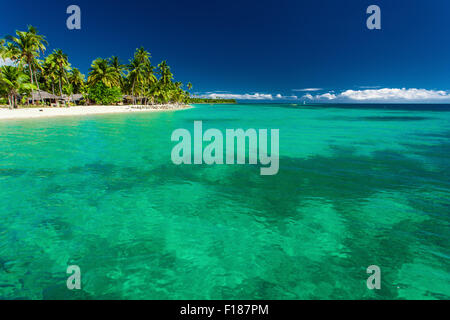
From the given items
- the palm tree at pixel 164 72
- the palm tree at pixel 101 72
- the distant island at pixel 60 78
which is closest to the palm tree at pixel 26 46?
the distant island at pixel 60 78

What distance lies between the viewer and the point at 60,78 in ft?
172

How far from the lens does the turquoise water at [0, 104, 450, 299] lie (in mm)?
3723

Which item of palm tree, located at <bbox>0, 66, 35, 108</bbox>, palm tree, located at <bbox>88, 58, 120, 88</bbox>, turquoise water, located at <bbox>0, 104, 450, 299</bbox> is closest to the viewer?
turquoise water, located at <bbox>0, 104, 450, 299</bbox>

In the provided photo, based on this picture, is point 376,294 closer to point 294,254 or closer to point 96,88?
point 294,254

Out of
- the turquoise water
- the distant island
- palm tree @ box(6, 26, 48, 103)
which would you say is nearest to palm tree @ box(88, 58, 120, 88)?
the distant island

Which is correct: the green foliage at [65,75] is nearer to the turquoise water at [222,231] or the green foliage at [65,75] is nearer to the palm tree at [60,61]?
the palm tree at [60,61]

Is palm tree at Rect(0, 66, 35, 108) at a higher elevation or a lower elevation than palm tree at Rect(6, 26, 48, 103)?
lower

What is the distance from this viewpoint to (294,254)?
4426 millimetres

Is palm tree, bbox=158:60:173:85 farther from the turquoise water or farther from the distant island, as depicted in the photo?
the turquoise water

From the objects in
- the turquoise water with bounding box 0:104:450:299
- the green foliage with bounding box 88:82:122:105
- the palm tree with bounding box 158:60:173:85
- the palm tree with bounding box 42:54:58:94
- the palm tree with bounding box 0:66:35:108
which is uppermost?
the palm tree with bounding box 158:60:173:85

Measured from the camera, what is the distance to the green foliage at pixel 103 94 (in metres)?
54.8
